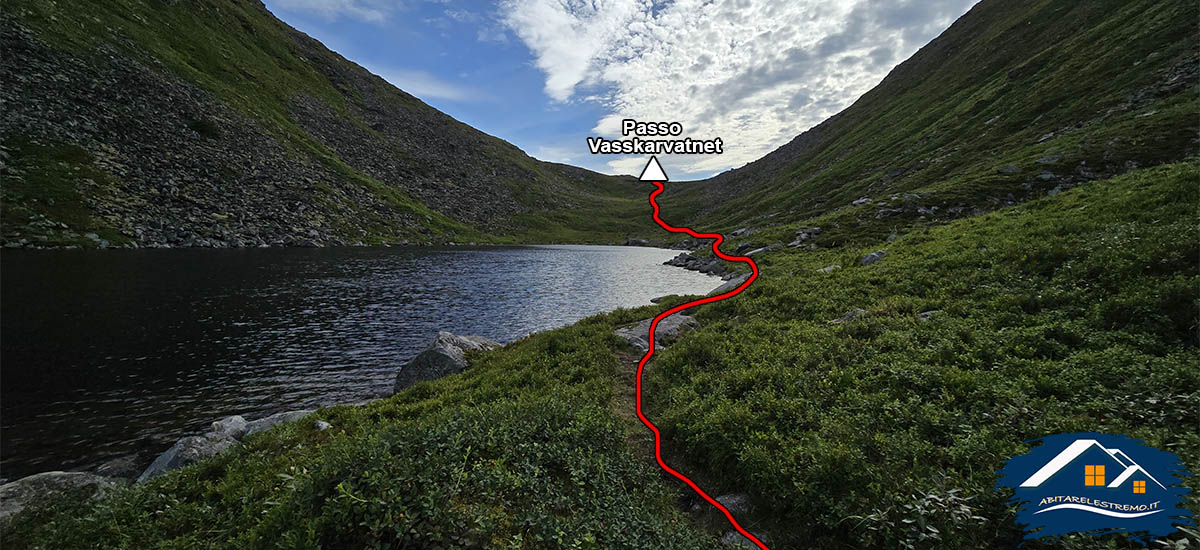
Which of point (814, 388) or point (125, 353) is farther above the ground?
point (814, 388)

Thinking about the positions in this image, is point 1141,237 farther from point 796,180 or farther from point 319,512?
point 796,180

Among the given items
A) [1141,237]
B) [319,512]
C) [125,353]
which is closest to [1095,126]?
[1141,237]

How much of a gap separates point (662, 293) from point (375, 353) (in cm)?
2640

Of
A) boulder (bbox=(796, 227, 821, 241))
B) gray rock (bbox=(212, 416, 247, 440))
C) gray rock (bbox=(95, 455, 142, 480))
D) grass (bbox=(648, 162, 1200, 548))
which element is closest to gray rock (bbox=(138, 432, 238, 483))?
gray rock (bbox=(212, 416, 247, 440))

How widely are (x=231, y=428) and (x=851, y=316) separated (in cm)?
2124

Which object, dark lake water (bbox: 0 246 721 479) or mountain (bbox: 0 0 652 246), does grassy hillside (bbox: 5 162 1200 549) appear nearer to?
dark lake water (bbox: 0 246 721 479)

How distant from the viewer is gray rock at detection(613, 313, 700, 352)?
1916 cm

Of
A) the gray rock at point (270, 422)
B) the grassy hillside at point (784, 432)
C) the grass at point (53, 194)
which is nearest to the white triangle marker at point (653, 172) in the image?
the grassy hillside at point (784, 432)

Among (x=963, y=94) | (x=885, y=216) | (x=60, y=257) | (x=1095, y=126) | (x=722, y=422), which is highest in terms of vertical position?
(x=963, y=94)

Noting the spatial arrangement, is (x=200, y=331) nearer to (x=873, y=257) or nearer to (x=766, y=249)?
(x=873, y=257)

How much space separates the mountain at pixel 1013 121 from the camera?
118 feet

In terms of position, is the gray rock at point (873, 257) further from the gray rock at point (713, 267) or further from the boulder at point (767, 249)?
the gray rock at point (713, 267)

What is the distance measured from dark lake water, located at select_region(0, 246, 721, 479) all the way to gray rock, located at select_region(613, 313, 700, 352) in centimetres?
1014

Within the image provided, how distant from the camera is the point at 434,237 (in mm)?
104625
